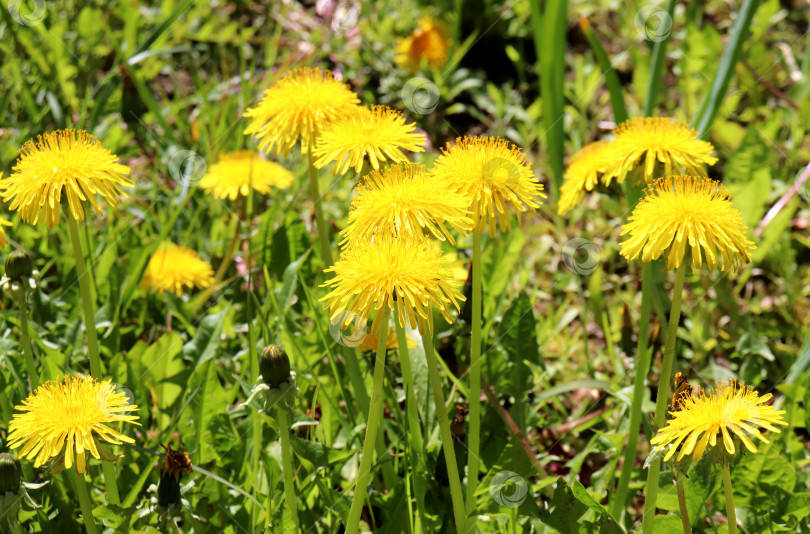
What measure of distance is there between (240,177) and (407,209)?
1075 mm

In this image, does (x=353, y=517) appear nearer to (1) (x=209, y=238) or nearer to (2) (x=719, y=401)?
(2) (x=719, y=401)

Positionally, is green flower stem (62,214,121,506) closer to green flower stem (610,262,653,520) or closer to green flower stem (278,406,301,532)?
green flower stem (278,406,301,532)

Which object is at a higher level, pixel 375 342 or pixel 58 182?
pixel 58 182

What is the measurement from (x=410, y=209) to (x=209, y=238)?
147 centimetres

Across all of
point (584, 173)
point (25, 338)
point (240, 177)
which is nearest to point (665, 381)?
point (584, 173)

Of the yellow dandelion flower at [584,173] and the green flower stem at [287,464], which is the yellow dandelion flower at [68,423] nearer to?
the green flower stem at [287,464]

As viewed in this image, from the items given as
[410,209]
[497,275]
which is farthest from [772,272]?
[410,209]

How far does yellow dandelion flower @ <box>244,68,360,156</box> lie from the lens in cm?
166

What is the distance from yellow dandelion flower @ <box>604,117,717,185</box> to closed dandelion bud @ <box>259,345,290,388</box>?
2.41 ft

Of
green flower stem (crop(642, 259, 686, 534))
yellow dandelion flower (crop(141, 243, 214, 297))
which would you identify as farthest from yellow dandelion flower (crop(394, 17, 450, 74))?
green flower stem (crop(642, 259, 686, 534))

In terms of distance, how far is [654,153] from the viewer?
5.17 ft

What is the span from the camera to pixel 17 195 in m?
1.47

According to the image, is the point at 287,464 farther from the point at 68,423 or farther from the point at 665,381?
the point at 665,381

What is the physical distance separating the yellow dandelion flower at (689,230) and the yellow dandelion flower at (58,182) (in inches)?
35.3
